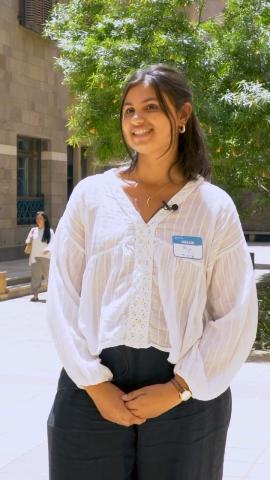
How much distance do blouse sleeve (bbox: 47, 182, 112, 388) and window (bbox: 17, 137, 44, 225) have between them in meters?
23.9

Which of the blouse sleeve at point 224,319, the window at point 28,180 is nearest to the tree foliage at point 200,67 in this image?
the blouse sleeve at point 224,319

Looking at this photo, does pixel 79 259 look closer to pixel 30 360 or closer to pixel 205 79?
pixel 30 360

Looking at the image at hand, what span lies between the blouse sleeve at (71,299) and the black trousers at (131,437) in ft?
0.27

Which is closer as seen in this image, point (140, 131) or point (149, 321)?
Result: point (149, 321)

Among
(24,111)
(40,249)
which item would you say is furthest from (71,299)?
(24,111)

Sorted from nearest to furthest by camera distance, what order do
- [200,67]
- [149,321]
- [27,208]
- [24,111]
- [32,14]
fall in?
[149,321] → [200,67] → [32,14] → [24,111] → [27,208]

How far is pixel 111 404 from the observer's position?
250 cm

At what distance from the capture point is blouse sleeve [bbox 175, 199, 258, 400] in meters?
2.57

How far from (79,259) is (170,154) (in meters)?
0.48

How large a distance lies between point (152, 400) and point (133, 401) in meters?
0.06

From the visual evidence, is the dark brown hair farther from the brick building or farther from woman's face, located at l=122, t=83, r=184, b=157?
the brick building

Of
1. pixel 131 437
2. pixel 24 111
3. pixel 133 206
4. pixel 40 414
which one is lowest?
pixel 40 414

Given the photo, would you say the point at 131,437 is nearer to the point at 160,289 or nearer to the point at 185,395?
the point at 185,395

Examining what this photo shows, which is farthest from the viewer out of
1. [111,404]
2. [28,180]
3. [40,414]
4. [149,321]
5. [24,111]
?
[28,180]
